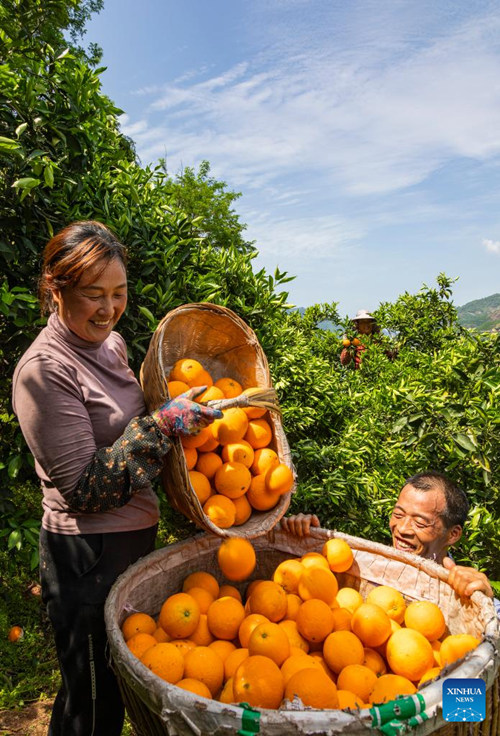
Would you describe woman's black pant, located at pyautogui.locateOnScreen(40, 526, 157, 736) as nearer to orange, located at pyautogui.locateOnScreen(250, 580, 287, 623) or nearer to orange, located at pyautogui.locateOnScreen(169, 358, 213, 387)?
orange, located at pyautogui.locateOnScreen(250, 580, 287, 623)

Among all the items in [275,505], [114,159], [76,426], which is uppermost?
[114,159]

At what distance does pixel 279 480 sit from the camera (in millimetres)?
1879

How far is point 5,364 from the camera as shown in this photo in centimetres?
259

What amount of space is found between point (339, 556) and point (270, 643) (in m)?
0.53

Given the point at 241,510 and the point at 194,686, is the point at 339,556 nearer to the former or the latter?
the point at 241,510

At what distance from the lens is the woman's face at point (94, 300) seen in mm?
1533

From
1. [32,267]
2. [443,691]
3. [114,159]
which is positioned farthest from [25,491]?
[443,691]

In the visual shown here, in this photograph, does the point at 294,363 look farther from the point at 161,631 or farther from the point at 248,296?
the point at 161,631

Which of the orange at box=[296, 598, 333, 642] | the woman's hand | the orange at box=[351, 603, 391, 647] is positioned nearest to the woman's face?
the woman's hand

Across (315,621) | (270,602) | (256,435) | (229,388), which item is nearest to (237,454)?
(256,435)

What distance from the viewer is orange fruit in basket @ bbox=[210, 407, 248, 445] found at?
6.29 ft

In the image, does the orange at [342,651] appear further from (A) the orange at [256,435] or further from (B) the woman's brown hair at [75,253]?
(B) the woman's brown hair at [75,253]

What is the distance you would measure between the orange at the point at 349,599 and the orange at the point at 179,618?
0.55 m

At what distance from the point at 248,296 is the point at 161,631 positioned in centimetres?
199
